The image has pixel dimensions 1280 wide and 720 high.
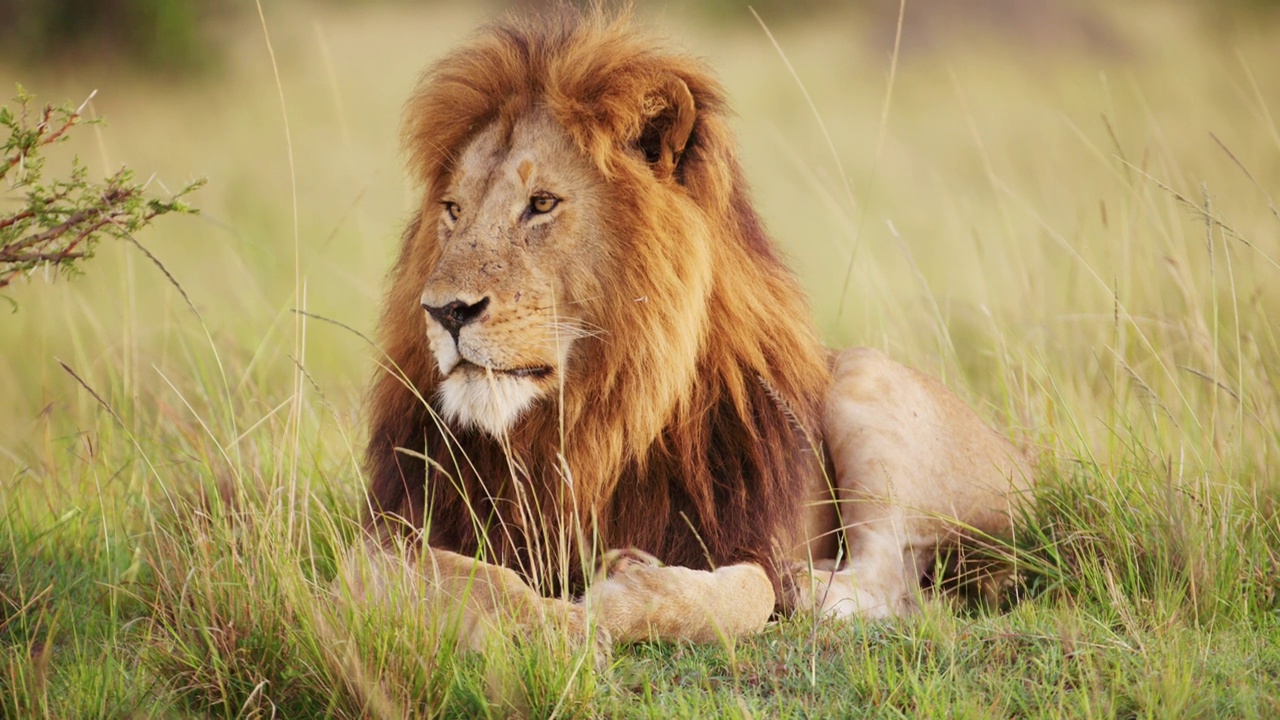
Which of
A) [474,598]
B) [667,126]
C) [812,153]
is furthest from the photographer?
[812,153]

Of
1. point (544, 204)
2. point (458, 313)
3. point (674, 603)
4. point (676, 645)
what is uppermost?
point (544, 204)

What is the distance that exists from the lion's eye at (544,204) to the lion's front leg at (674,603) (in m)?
0.92

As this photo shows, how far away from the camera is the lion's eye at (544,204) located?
355 cm

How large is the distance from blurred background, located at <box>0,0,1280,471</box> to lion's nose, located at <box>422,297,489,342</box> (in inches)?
91.6

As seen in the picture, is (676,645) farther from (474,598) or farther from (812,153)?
(812,153)

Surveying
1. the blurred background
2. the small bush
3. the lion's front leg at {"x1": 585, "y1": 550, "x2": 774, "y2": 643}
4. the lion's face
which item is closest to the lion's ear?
the lion's face


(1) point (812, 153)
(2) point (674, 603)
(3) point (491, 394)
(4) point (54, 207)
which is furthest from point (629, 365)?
(1) point (812, 153)

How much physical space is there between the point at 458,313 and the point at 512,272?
0.60 ft

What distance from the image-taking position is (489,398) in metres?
3.36

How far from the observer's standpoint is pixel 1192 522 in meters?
3.71

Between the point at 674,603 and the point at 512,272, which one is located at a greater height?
the point at 512,272

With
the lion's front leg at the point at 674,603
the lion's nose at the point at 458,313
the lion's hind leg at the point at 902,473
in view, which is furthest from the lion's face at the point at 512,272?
the lion's hind leg at the point at 902,473

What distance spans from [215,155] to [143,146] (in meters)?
0.95

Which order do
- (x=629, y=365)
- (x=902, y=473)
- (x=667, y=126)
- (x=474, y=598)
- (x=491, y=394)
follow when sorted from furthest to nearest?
(x=902, y=473) → (x=667, y=126) → (x=629, y=365) → (x=491, y=394) → (x=474, y=598)
